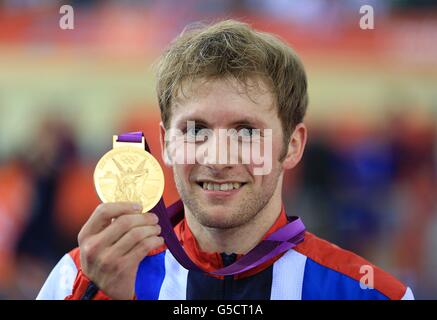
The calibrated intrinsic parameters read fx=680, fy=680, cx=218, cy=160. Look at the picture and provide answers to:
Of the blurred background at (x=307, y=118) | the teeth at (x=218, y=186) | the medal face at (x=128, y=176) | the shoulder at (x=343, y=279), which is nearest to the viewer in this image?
the medal face at (x=128, y=176)

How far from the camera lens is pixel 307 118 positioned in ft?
22.5

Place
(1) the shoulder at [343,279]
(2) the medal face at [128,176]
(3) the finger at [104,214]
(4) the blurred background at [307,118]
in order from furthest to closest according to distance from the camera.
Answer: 1. (4) the blurred background at [307,118]
2. (1) the shoulder at [343,279]
3. (2) the medal face at [128,176]
4. (3) the finger at [104,214]

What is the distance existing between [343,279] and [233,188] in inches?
21.9

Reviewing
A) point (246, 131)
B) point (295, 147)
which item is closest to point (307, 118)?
point (295, 147)

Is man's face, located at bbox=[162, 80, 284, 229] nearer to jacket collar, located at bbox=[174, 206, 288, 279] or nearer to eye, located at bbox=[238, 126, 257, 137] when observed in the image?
eye, located at bbox=[238, 126, 257, 137]

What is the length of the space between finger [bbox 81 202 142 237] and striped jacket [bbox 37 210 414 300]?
1.53ft

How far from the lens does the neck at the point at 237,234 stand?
2.56 metres

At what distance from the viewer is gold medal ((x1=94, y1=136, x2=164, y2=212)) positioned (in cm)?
228

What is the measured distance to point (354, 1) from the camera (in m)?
7.00

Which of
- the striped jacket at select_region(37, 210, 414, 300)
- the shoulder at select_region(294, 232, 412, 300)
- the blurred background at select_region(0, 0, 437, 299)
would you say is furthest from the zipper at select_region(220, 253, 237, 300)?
the blurred background at select_region(0, 0, 437, 299)

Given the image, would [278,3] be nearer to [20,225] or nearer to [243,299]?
[20,225]

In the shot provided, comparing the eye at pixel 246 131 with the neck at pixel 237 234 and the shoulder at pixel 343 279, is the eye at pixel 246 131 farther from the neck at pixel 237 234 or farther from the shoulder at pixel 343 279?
the shoulder at pixel 343 279

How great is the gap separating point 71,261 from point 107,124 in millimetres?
4421

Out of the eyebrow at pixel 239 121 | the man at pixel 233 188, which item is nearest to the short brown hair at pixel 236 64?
the man at pixel 233 188
